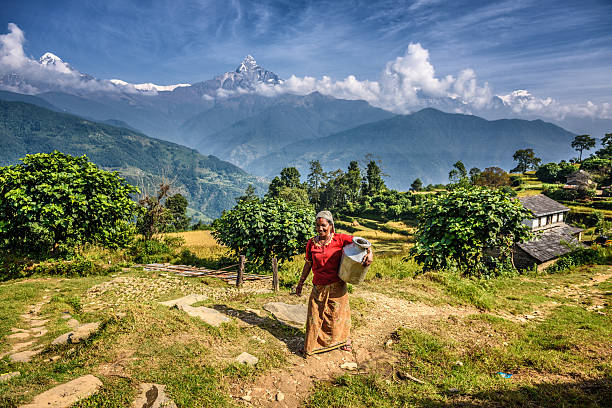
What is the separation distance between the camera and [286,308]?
752 centimetres

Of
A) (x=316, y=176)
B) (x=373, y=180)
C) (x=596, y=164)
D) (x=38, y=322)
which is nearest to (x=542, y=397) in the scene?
(x=38, y=322)

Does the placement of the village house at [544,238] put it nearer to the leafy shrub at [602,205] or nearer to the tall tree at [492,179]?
the leafy shrub at [602,205]

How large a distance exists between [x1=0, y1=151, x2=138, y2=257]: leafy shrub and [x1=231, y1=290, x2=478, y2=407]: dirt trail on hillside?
381 inches

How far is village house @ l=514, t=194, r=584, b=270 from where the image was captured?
67.2ft

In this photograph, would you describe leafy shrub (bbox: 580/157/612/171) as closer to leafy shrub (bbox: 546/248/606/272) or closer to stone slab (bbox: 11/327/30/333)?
leafy shrub (bbox: 546/248/606/272)

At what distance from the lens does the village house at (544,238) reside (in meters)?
20.5

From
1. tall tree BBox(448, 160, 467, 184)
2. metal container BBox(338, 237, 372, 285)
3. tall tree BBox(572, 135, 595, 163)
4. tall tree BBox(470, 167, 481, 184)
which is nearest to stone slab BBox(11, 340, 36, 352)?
metal container BBox(338, 237, 372, 285)

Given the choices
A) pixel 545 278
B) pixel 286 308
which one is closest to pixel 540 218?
pixel 545 278

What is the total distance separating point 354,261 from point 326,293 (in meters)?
0.90

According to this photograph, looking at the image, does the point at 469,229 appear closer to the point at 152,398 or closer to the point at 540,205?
the point at 152,398

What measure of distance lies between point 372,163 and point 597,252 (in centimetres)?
6764

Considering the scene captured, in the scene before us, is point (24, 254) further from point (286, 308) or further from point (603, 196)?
point (603, 196)

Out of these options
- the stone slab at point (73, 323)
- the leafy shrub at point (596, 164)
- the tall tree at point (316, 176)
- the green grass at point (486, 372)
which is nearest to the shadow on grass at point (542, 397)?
the green grass at point (486, 372)

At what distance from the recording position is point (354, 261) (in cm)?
459
